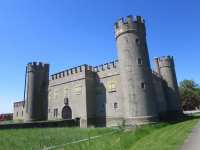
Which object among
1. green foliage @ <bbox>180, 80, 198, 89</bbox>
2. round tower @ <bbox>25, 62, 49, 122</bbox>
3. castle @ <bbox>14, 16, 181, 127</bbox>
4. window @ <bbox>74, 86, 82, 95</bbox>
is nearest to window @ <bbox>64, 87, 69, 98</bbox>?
castle @ <bbox>14, 16, 181, 127</bbox>

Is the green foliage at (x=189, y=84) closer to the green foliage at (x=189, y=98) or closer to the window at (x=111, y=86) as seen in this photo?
the green foliage at (x=189, y=98)

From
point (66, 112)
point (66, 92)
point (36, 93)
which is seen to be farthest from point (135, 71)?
point (36, 93)

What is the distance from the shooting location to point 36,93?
1513 inches

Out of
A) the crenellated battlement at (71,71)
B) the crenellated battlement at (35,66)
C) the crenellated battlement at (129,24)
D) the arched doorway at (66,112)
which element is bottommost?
the arched doorway at (66,112)

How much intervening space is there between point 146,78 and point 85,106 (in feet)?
31.7

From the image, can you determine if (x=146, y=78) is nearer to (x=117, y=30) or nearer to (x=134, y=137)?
(x=117, y=30)

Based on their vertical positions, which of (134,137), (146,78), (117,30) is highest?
(117,30)

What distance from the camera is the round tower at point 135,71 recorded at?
26250mm

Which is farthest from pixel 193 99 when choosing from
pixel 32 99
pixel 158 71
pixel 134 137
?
pixel 134 137

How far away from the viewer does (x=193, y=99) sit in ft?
224

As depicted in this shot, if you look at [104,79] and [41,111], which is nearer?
[104,79]

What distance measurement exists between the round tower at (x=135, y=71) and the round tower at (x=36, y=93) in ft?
55.7

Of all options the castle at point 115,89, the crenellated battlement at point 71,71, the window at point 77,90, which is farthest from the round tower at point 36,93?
the window at point 77,90

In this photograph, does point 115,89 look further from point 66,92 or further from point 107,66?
point 66,92
